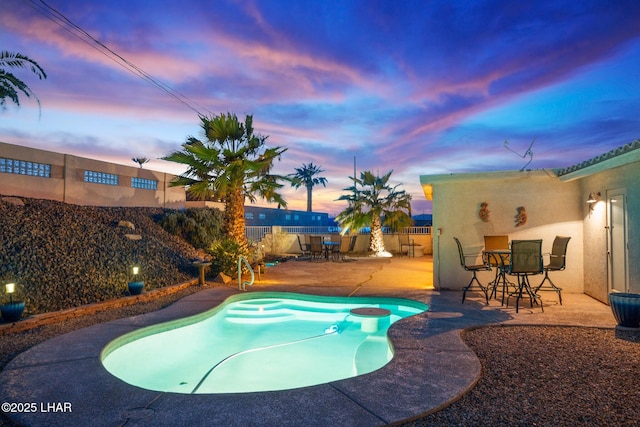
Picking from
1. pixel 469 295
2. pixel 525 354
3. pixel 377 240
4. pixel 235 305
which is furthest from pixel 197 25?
pixel 377 240

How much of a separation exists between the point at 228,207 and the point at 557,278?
8.24 metres

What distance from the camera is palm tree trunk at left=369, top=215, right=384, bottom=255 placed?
16.7 m

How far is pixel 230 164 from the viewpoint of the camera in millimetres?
9781

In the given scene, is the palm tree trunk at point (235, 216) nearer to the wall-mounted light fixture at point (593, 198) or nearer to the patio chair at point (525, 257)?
the patio chair at point (525, 257)

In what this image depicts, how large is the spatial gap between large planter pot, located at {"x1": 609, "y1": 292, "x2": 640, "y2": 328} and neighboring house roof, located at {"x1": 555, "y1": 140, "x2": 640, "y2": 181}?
1976mm

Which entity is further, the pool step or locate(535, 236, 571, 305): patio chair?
the pool step

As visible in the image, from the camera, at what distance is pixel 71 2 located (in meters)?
8.84

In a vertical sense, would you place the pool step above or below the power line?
below

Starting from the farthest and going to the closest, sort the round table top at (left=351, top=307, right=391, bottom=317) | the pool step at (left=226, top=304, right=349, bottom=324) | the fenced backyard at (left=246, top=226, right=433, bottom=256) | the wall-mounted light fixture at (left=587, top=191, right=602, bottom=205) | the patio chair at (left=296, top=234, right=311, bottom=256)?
the fenced backyard at (left=246, top=226, right=433, bottom=256), the patio chair at (left=296, top=234, right=311, bottom=256), the pool step at (left=226, top=304, right=349, bottom=324), the wall-mounted light fixture at (left=587, top=191, right=602, bottom=205), the round table top at (left=351, top=307, right=391, bottom=317)

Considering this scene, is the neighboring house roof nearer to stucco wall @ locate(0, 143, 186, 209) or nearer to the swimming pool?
the swimming pool

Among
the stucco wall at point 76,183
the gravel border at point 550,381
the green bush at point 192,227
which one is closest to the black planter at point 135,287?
the gravel border at point 550,381

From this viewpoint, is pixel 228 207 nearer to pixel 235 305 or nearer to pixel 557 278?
pixel 235 305

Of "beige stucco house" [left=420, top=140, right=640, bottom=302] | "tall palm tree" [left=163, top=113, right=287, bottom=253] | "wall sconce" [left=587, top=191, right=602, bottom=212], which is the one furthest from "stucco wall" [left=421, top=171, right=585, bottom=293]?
"tall palm tree" [left=163, top=113, right=287, bottom=253]

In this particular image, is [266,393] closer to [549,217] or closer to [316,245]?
[549,217]
